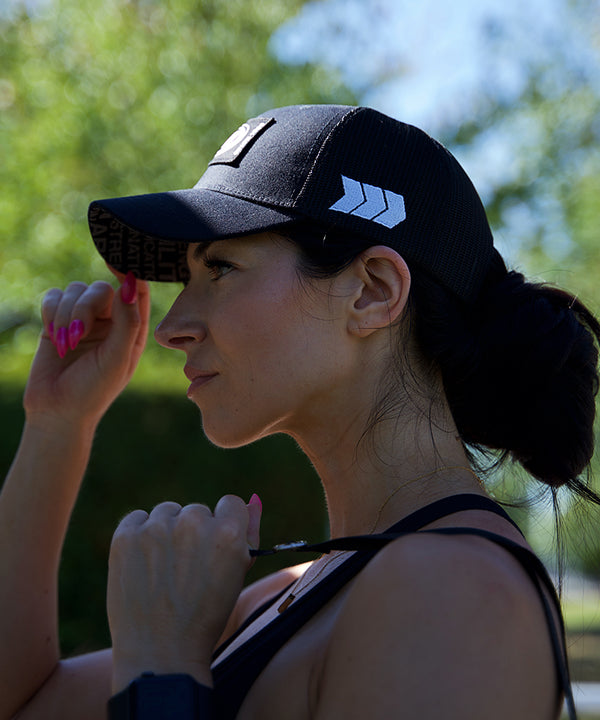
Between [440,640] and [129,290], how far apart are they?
169 cm

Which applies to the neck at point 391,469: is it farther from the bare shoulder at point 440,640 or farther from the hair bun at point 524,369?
the bare shoulder at point 440,640

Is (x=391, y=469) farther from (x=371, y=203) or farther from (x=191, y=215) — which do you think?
(x=191, y=215)

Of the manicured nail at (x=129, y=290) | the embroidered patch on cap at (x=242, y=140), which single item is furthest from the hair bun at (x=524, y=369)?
the manicured nail at (x=129, y=290)

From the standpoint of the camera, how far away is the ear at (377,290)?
186 centimetres

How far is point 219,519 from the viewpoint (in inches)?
66.1

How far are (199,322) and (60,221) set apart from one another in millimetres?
10388

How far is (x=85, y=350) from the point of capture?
9.00 ft

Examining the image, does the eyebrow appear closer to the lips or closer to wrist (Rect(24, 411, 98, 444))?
the lips

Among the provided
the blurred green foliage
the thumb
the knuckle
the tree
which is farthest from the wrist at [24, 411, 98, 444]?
the tree

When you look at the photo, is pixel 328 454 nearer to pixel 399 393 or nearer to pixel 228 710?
pixel 399 393

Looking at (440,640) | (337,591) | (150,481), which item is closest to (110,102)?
(150,481)

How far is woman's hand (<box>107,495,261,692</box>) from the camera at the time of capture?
152 centimetres

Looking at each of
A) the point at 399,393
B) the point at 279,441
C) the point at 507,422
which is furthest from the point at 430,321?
the point at 279,441

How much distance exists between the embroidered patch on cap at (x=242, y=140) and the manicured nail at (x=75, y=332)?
0.79 metres
